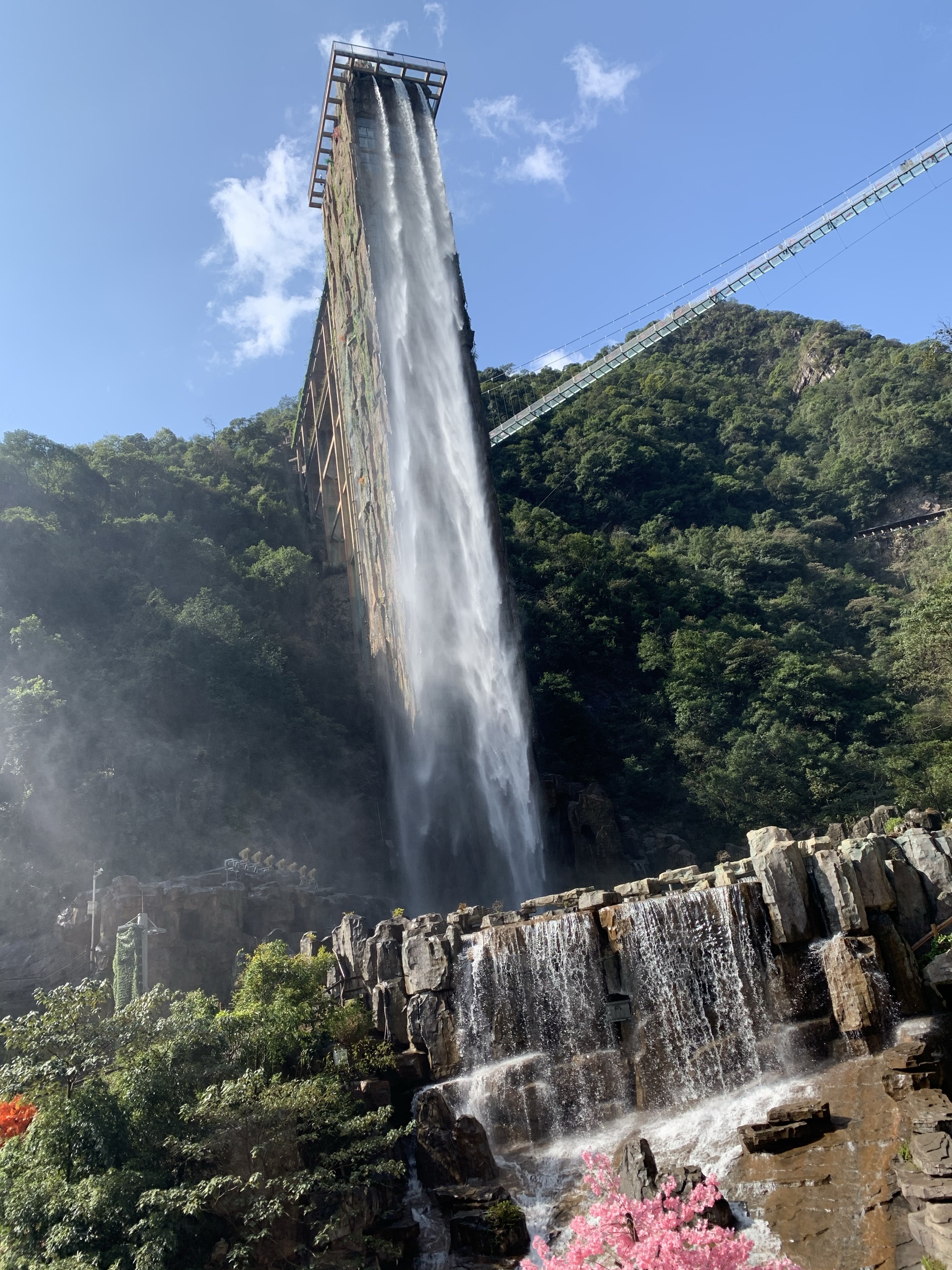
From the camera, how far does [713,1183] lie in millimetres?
11164

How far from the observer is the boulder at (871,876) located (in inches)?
749

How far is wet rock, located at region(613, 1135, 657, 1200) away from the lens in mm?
13672

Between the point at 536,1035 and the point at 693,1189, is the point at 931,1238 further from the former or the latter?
the point at 536,1035

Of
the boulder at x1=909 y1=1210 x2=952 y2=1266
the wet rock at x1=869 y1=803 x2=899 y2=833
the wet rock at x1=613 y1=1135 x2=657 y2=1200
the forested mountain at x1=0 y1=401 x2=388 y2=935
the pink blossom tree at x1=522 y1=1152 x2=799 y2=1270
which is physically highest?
the forested mountain at x1=0 y1=401 x2=388 y2=935

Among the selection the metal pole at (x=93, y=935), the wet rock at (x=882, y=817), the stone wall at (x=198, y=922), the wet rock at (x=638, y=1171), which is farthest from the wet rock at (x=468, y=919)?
the wet rock at (x=882, y=817)

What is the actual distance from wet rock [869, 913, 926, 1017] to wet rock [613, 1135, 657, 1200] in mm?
6038

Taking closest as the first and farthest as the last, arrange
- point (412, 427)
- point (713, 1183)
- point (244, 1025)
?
point (713, 1183), point (244, 1025), point (412, 427)

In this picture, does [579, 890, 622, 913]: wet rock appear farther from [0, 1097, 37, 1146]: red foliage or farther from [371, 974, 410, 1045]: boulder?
[0, 1097, 37, 1146]: red foliage

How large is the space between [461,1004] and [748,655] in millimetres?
24049

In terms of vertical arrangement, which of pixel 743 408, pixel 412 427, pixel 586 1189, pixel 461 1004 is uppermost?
pixel 743 408

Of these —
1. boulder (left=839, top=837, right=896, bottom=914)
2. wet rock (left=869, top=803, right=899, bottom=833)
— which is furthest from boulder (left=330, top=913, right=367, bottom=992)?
wet rock (left=869, top=803, right=899, bottom=833)

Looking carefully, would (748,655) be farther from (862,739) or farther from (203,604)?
(203,604)

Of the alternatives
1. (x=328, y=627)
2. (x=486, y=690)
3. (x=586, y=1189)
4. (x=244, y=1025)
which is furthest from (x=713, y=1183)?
(x=328, y=627)

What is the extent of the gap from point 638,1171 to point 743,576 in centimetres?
3716
